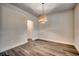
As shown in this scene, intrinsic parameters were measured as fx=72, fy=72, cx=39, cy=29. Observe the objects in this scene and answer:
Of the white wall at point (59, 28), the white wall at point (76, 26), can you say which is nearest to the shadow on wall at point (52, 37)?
the white wall at point (59, 28)

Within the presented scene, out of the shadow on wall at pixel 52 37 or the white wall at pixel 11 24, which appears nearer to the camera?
the white wall at pixel 11 24

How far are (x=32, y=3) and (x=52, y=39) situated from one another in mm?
967

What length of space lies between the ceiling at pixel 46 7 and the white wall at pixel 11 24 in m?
0.10

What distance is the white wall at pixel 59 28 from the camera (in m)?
1.67

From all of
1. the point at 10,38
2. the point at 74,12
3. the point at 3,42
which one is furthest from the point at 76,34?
the point at 3,42

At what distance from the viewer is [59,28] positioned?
5.60 ft

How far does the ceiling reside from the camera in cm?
158

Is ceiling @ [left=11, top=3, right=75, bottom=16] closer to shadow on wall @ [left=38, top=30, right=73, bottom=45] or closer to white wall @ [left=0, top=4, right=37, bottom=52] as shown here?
white wall @ [left=0, top=4, right=37, bottom=52]

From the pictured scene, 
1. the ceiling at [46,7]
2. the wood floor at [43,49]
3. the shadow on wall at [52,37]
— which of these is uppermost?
the ceiling at [46,7]

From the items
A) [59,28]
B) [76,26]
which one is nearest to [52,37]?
[59,28]

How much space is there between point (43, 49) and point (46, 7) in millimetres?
980

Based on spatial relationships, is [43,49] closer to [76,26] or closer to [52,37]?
[52,37]

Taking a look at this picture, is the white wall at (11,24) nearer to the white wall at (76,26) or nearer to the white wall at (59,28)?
the white wall at (59,28)

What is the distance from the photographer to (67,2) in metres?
1.54
